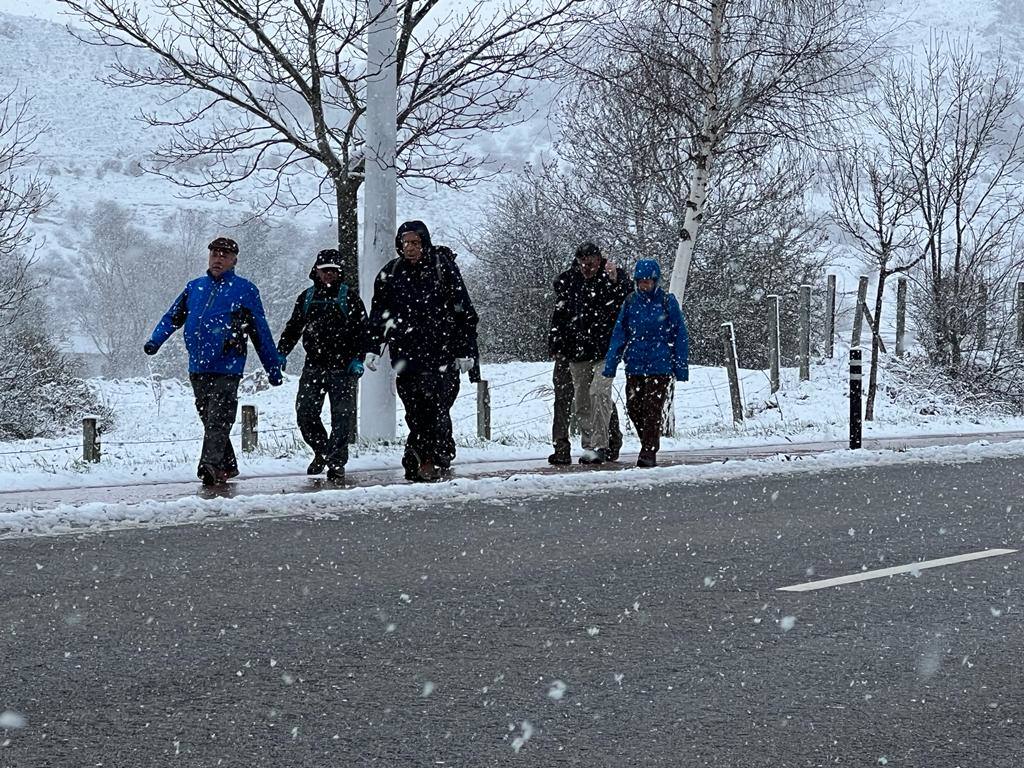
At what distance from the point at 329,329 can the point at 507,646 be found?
554 centimetres

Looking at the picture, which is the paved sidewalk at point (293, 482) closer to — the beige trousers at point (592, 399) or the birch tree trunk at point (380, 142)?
the beige trousers at point (592, 399)

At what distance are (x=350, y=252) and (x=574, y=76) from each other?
496cm

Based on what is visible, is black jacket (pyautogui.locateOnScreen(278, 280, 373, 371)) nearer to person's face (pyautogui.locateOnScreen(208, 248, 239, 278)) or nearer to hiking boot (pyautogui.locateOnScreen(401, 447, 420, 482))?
person's face (pyautogui.locateOnScreen(208, 248, 239, 278))

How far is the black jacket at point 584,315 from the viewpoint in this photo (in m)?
11.2

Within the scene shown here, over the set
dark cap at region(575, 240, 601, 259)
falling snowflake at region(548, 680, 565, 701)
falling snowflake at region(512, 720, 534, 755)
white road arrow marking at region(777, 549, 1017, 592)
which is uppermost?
dark cap at region(575, 240, 601, 259)

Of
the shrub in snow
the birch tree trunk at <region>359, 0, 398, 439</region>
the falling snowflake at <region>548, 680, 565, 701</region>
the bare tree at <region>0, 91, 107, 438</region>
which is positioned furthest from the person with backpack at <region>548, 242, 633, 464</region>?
the shrub in snow

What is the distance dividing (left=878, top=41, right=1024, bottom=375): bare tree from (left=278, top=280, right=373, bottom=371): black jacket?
16.8m

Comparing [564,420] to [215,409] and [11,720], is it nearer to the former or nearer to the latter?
[215,409]

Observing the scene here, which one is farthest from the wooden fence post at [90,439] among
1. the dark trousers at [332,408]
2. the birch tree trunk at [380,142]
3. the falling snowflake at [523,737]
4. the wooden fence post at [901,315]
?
the wooden fence post at [901,315]

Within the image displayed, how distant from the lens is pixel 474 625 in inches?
184

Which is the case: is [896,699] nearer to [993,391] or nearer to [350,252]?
[350,252]

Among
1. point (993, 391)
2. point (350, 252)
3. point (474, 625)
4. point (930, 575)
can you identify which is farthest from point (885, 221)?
point (474, 625)

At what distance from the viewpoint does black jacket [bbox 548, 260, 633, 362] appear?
11.2 metres

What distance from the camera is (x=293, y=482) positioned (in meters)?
9.42
